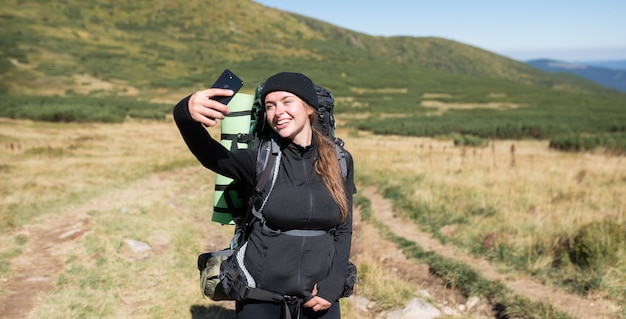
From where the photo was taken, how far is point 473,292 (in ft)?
18.9

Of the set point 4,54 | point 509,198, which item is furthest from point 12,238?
point 4,54

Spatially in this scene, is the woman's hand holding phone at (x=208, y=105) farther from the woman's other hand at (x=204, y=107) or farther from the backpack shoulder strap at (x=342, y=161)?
the backpack shoulder strap at (x=342, y=161)

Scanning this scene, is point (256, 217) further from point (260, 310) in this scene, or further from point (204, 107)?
point (204, 107)

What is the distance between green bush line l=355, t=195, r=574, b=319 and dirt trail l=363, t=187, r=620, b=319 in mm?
224

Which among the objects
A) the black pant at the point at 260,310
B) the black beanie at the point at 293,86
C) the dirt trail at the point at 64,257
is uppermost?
the black beanie at the point at 293,86

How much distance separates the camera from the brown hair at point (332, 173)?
2.54 meters

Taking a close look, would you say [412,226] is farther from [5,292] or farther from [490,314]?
[5,292]

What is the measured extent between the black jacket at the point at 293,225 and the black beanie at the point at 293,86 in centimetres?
26

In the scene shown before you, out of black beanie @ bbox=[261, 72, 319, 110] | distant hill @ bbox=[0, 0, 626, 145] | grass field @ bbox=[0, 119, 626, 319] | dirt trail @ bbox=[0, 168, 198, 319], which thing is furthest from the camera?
distant hill @ bbox=[0, 0, 626, 145]

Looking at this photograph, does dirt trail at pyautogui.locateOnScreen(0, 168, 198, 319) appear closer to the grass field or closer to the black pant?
the grass field

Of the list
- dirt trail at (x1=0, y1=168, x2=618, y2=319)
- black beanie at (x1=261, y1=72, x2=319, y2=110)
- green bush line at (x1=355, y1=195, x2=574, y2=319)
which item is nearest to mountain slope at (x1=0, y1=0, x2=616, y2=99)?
dirt trail at (x1=0, y1=168, x2=618, y2=319)

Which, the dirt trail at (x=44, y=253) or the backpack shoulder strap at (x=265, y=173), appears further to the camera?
the dirt trail at (x=44, y=253)

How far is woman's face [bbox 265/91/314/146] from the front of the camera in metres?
2.51

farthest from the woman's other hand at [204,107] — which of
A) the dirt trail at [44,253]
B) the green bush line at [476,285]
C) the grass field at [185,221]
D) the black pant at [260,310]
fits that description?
the green bush line at [476,285]
